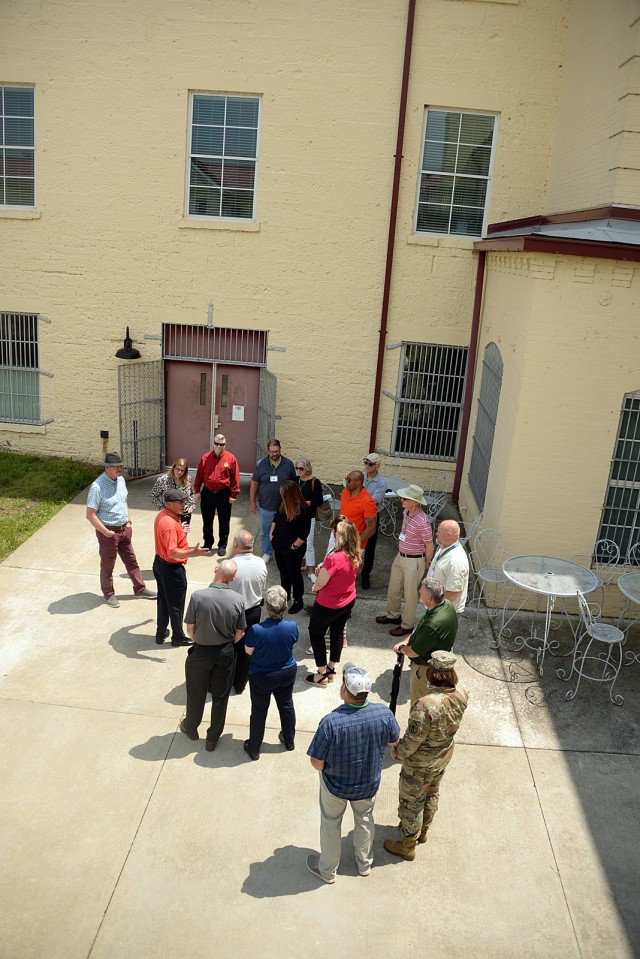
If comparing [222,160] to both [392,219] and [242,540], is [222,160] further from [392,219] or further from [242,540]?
[242,540]

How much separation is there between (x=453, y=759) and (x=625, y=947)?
193 centimetres

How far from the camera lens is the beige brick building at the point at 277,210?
11750 millimetres

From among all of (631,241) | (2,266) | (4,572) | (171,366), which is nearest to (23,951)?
(4,572)

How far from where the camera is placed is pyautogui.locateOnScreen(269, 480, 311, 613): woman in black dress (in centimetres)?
840

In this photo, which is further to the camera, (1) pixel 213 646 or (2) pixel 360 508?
(2) pixel 360 508

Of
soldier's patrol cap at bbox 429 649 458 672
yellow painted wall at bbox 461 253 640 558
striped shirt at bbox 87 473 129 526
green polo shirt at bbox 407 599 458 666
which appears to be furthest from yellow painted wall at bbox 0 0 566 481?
soldier's patrol cap at bbox 429 649 458 672

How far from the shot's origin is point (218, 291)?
41.8 feet

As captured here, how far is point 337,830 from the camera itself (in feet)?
17.4

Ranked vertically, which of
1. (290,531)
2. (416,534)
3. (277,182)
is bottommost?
(290,531)

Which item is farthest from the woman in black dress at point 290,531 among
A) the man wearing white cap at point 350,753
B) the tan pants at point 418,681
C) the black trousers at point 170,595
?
the man wearing white cap at point 350,753

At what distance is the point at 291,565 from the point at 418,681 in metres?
2.35

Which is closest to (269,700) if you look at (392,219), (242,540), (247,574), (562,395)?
(247,574)

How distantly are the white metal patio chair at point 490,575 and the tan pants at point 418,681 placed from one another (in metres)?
2.08

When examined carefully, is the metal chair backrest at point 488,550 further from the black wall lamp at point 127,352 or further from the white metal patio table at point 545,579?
the black wall lamp at point 127,352
